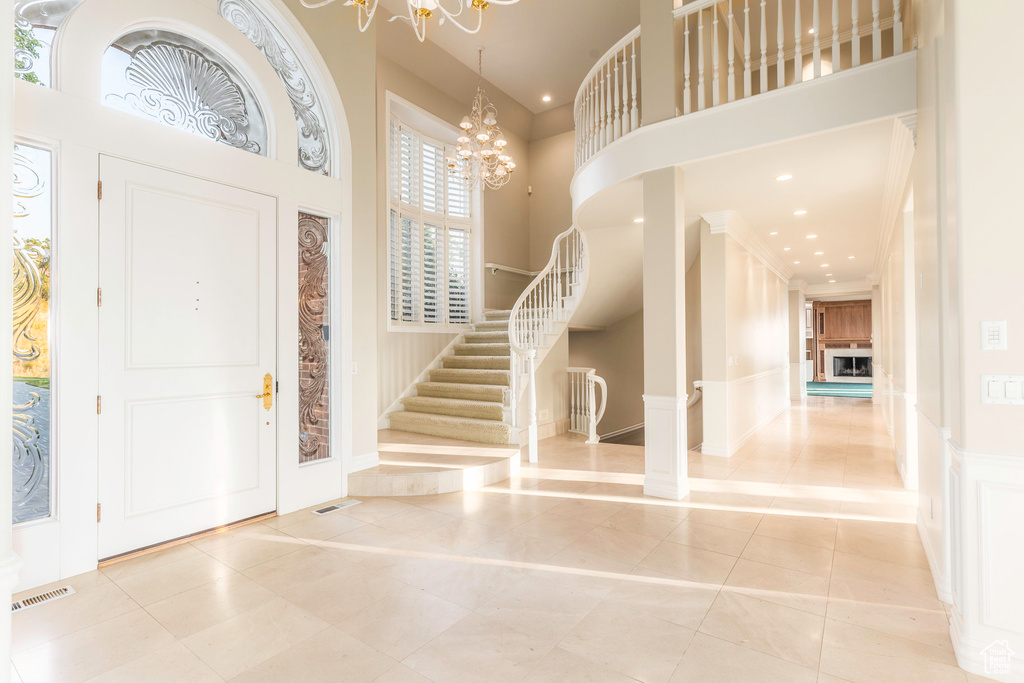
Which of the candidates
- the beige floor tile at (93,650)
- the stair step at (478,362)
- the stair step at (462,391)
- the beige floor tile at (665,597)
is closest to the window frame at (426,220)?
the stair step at (478,362)

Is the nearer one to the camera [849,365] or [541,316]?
[541,316]

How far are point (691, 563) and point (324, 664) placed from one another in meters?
2.09

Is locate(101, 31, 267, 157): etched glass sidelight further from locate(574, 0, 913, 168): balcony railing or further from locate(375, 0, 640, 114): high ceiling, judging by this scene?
locate(375, 0, 640, 114): high ceiling

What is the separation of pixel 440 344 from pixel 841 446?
5.62 meters

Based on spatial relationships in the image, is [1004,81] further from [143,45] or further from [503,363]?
[503,363]

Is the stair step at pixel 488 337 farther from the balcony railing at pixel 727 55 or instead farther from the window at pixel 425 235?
the balcony railing at pixel 727 55

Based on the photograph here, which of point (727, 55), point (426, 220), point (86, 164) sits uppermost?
point (727, 55)

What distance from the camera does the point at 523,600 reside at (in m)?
2.60

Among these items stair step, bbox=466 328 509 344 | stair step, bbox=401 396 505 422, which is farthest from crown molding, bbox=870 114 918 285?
stair step, bbox=466 328 509 344

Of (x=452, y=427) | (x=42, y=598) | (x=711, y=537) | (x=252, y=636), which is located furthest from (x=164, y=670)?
(x=452, y=427)

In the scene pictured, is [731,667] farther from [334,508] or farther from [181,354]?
[181,354]

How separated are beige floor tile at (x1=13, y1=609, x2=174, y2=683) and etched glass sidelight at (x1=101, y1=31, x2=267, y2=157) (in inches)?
114

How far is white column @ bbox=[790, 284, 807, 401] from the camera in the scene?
1253 centimetres

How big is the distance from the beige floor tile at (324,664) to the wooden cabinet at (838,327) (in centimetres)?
1961
